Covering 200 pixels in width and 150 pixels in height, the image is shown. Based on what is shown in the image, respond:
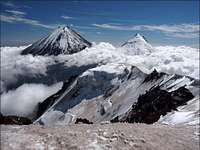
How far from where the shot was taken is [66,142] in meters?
24.4

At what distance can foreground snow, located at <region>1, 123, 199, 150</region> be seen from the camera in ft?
78.6

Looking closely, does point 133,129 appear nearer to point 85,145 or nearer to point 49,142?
point 85,145

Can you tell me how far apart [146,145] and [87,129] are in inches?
202

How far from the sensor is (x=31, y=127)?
28.0 metres

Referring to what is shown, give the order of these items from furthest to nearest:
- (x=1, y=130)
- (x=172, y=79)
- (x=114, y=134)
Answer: (x=172, y=79), (x=1, y=130), (x=114, y=134)

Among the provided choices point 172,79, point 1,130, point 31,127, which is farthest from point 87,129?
point 172,79

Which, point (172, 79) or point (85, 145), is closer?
point (85, 145)

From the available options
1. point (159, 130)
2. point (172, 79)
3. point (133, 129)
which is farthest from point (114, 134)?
point (172, 79)

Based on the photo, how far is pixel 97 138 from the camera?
2517 cm

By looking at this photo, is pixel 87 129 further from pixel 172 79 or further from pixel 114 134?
pixel 172 79

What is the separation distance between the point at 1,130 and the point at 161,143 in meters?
12.6

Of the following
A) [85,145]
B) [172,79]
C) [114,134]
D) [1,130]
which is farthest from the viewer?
[172,79]

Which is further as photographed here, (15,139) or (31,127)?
(31,127)

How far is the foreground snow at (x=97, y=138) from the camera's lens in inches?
944
